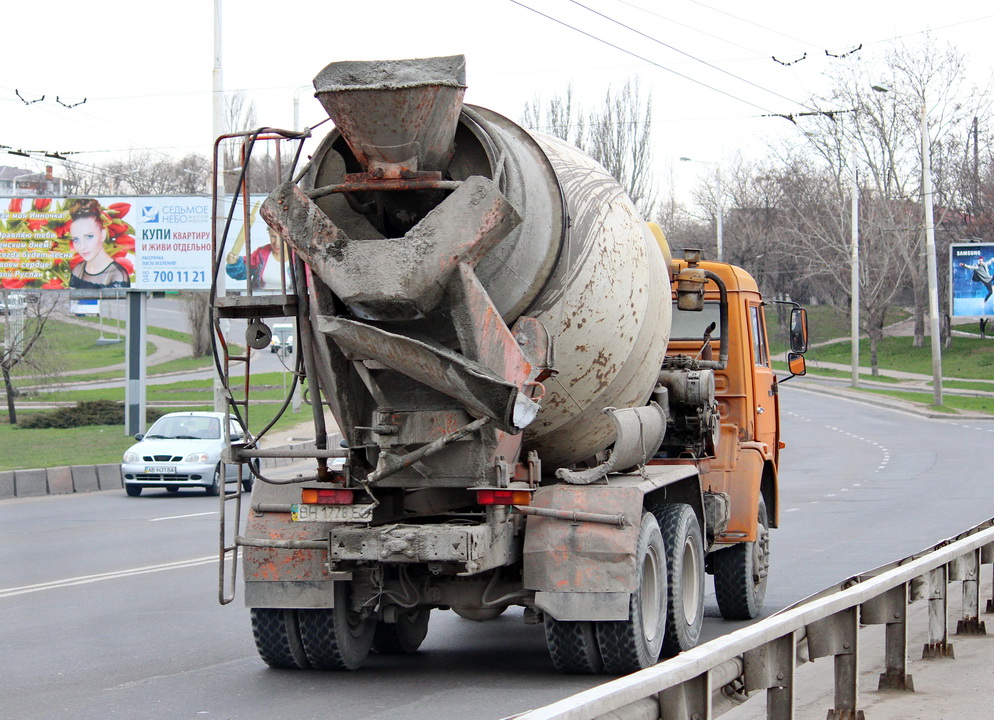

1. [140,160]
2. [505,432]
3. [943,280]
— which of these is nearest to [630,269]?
[505,432]

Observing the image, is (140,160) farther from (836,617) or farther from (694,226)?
Result: (836,617)

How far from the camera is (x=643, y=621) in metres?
7.30

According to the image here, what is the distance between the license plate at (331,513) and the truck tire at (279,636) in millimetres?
701

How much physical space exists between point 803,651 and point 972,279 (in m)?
50.3

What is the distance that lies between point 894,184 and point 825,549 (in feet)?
193

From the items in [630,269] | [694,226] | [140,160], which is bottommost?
[630,269]

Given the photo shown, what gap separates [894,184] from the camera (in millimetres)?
68875

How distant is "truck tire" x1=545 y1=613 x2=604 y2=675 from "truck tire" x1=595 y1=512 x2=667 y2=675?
0.05 metres

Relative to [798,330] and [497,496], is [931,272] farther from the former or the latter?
[497,496]

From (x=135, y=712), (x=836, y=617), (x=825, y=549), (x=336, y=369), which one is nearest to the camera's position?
(x=836, y=617)

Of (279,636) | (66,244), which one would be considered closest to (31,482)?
(279,636)

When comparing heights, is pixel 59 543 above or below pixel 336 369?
below

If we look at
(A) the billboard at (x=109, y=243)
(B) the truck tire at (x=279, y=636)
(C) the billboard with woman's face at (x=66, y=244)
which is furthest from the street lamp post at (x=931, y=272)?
(B) the truck tire at (x=279, y=636)

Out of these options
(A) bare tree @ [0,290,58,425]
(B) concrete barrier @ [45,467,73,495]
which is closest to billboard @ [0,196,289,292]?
(A) bare tree @ [0,290,58,425]
